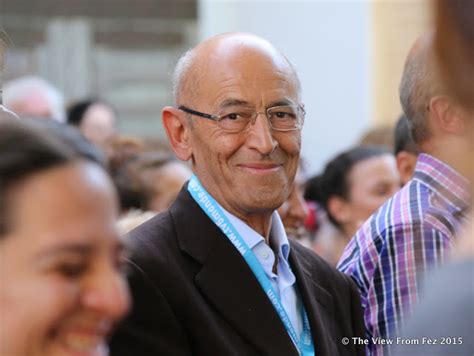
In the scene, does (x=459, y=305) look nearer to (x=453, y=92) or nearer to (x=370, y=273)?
(x=453, y=92)

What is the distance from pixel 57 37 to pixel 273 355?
26.9 ft

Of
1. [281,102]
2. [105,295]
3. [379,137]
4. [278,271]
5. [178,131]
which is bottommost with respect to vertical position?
[379,137]

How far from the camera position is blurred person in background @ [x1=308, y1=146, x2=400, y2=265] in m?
6.33

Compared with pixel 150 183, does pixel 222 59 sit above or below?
above

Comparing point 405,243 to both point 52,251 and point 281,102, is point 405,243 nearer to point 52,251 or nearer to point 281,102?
point 281,102

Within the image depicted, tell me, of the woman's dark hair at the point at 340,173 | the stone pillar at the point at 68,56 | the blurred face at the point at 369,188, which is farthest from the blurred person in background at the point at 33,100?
the stone pillar at the point at 68,56

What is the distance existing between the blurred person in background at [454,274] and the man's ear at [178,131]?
207 cm

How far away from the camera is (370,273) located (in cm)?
390

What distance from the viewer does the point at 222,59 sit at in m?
3.68

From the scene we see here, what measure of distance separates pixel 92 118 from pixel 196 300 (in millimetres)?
5470

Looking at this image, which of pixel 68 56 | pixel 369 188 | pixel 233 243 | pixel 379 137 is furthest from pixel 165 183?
pixel 68 56

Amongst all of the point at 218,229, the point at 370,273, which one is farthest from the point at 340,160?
the point at 218,229

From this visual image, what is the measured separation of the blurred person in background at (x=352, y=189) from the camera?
20.8 feet

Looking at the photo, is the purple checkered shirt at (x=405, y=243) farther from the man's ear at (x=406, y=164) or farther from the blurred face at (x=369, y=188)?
the blurred face at (x=369, y=188)
